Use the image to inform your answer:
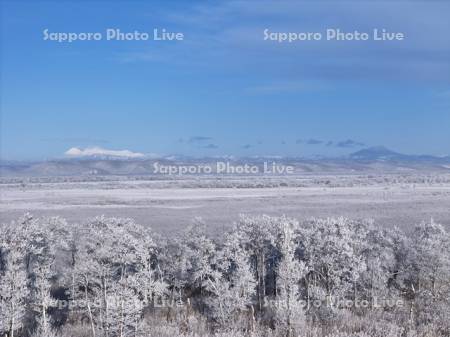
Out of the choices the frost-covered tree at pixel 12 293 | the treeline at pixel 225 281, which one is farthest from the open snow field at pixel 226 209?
the frost-covered tree at pixel 12 293

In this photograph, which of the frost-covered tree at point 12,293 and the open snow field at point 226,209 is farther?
the open snow field at point 226,209

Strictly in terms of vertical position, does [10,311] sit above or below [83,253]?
below

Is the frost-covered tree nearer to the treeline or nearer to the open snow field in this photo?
the treeline

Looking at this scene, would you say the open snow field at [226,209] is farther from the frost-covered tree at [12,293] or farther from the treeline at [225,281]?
the frost-covered tree at [12,293]

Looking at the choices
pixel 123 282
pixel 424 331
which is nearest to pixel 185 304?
pixel 123 282

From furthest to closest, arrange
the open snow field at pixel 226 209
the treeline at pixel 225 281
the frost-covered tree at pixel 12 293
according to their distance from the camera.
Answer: the open snow field at pixel 226 209
the treeline at pixel 225 281
the frost-covered tree at pixel 12 293

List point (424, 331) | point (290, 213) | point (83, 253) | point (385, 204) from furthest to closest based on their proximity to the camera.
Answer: point (385, 204) → point (290, 213) → point (83, 253) → point (424, 331)

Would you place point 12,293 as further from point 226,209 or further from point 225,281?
point 226,209

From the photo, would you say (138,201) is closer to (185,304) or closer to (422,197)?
(422,197)

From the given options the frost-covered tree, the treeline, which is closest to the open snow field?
the treeline
